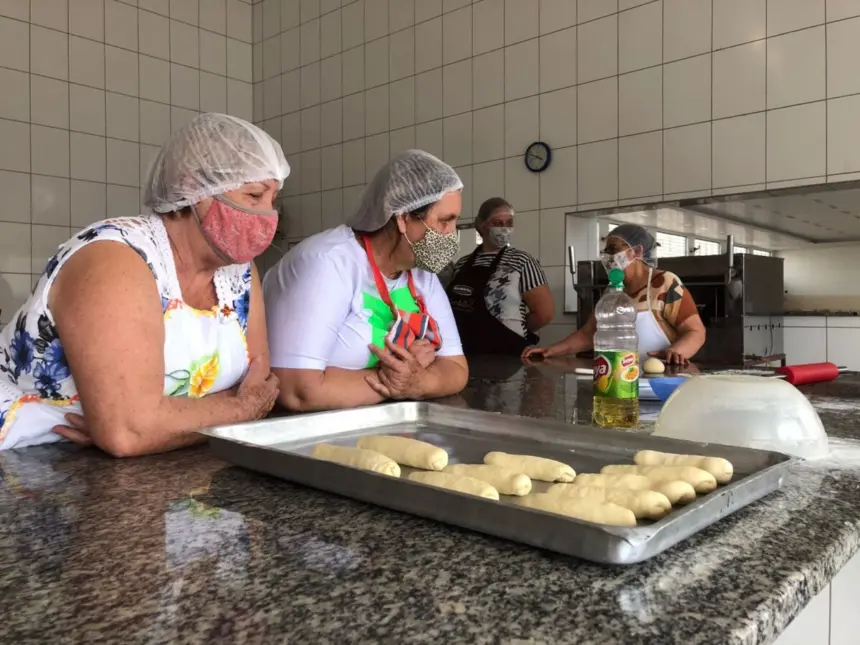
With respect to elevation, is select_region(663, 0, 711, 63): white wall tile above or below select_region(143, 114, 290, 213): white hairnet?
above

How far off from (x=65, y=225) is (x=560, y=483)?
13.3 feet

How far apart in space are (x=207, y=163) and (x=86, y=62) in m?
3.52

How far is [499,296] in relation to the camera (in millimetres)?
3119

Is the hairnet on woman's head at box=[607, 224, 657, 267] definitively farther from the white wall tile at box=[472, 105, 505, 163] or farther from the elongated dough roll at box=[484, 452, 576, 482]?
the elongated dough roll at box=[484, 452, 576, 482]

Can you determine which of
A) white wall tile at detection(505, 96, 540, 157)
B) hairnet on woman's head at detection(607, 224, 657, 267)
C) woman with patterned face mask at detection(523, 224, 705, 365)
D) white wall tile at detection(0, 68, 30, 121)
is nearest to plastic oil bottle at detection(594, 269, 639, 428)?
woman with patterned face mask at detection(523, 224, 705, 365)

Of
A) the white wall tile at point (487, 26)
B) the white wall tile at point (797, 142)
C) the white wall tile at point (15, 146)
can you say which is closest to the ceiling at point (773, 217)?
the white wall tile at point (797, 142)

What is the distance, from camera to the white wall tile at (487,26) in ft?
11.9

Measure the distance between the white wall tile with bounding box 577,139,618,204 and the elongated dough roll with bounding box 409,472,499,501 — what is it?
8.90 ft

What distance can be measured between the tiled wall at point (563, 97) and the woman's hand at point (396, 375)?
196 cm

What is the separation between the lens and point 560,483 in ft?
2.57

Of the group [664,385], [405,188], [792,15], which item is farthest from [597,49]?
[664,385]

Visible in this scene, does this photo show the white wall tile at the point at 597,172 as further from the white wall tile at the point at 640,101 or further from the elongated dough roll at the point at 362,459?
the elongated dough roll at the point at 362,459

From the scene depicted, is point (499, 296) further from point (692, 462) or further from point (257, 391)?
point (692, 462)

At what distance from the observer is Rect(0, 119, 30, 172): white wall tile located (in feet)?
12.4
